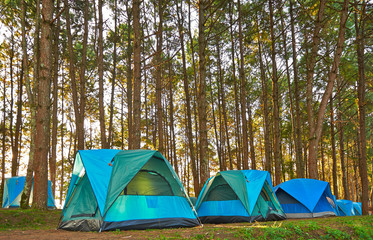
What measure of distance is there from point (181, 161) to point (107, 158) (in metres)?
32.6

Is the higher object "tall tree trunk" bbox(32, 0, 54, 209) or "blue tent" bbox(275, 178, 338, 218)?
"tall tree trunk" bbox(32, 0, 54, 209)

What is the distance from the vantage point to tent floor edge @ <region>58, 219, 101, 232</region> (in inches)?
249

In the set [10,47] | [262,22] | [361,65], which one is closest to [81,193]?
[361,65]

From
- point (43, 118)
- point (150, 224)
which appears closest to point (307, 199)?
point (150, 224)

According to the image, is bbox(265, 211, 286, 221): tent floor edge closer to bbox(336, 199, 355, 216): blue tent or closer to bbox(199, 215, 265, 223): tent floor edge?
bbox(199, 215, 265, 223): tent floor edge

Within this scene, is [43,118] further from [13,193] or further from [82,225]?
[13,193]

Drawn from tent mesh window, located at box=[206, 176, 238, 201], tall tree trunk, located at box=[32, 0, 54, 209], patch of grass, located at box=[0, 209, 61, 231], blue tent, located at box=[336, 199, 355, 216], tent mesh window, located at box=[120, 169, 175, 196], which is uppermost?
tall tree trunk, located at box=[32, 0, 54, 209]

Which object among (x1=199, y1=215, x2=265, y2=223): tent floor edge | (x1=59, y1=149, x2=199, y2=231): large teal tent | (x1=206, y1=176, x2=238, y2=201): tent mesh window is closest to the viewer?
(x1=59, y1=149, x2=199, y2=231): large teal tent

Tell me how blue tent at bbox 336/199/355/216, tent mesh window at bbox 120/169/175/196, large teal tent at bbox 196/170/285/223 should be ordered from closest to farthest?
tent mesh window at bbox 120/169/175/196, large teal tent at bbox 196/170/285/223, blue tent at bbox 336/199/355/216

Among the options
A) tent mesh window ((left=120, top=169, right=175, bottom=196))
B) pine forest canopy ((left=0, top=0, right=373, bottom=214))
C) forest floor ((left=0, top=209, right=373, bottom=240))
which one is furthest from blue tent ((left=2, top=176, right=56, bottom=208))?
tent mesh window ((left=120, top=169, right=175, bottom=196))

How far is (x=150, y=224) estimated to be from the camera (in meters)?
6.55

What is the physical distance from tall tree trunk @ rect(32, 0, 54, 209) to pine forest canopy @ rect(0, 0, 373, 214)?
0.11 ft

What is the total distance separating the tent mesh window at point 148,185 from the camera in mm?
6936

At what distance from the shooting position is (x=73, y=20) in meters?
17.2
